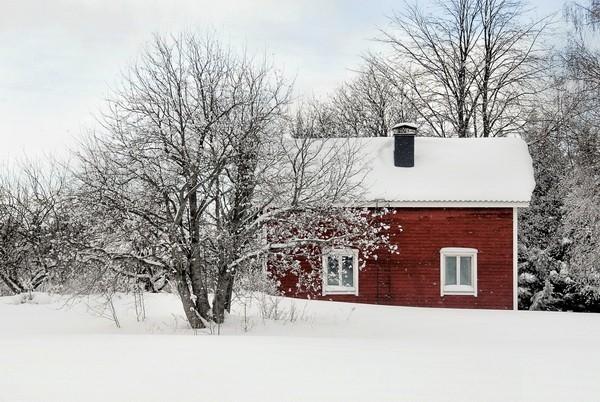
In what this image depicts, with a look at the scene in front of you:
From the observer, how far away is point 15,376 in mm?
7586

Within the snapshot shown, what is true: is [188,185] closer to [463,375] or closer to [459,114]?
[463,375]

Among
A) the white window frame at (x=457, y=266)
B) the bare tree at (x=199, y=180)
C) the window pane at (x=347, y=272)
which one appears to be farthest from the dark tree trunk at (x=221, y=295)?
the white window frame at (x=457, y=266)

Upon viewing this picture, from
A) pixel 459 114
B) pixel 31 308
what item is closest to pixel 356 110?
pixel 459 114

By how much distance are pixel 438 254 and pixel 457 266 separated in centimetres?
72

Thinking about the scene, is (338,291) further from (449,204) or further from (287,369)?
(287,369)

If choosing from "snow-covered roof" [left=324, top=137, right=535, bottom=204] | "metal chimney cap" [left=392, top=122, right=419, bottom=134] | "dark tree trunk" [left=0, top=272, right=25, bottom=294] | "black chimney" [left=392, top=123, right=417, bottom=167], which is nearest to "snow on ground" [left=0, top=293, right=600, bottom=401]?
"snow-covered roof" [left=324, top=137, right=535, bottom=204]

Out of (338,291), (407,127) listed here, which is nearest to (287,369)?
(338,291)

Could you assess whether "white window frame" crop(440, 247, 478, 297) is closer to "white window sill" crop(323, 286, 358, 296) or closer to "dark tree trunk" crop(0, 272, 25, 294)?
"white window sill" crop(323, 286, 358, 296)

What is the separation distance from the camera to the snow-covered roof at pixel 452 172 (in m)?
21.7

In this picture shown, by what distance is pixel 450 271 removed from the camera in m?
22.1

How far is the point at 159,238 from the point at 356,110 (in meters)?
24.3

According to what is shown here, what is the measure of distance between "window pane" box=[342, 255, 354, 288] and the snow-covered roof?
84.1 inches

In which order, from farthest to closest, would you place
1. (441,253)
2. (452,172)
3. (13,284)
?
(452,172)
(13,284)
(441,253)

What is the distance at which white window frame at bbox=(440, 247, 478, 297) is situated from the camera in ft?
71.6
